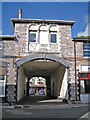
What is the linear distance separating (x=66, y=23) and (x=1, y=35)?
5820 millimetres

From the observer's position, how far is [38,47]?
70.2 ft

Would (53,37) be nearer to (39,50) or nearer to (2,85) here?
(39,50)

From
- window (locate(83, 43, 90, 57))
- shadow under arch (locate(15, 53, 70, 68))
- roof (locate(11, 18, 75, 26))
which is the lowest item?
shadow under arch (locate(15, 53, 70, 68))

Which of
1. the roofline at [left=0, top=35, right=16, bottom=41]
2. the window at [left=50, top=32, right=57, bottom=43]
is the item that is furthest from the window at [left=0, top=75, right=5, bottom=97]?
the window at [left=50, top=32, right=57, bottom=43]

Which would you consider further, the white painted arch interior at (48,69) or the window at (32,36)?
the white painted arch interior at (48,69)

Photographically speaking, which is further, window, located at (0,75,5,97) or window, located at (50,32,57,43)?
window, located at (50,32,57,43)

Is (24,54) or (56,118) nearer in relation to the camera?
(56,118)

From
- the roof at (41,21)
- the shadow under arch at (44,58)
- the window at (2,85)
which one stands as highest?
the roof at (41,21)

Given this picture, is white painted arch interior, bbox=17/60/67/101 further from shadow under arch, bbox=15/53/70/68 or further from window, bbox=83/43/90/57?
window, bbox=83/43/90/57

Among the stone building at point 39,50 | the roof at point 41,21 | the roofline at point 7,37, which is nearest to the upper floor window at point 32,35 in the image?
the stone building at point 39,50

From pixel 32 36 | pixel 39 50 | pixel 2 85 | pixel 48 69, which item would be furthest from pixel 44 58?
pixel 48 69

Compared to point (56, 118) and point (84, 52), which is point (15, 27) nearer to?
point (84, 52)

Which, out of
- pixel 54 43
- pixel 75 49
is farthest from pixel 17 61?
pixel 75 49

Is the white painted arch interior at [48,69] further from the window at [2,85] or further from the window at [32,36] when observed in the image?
the window at [32,36]
